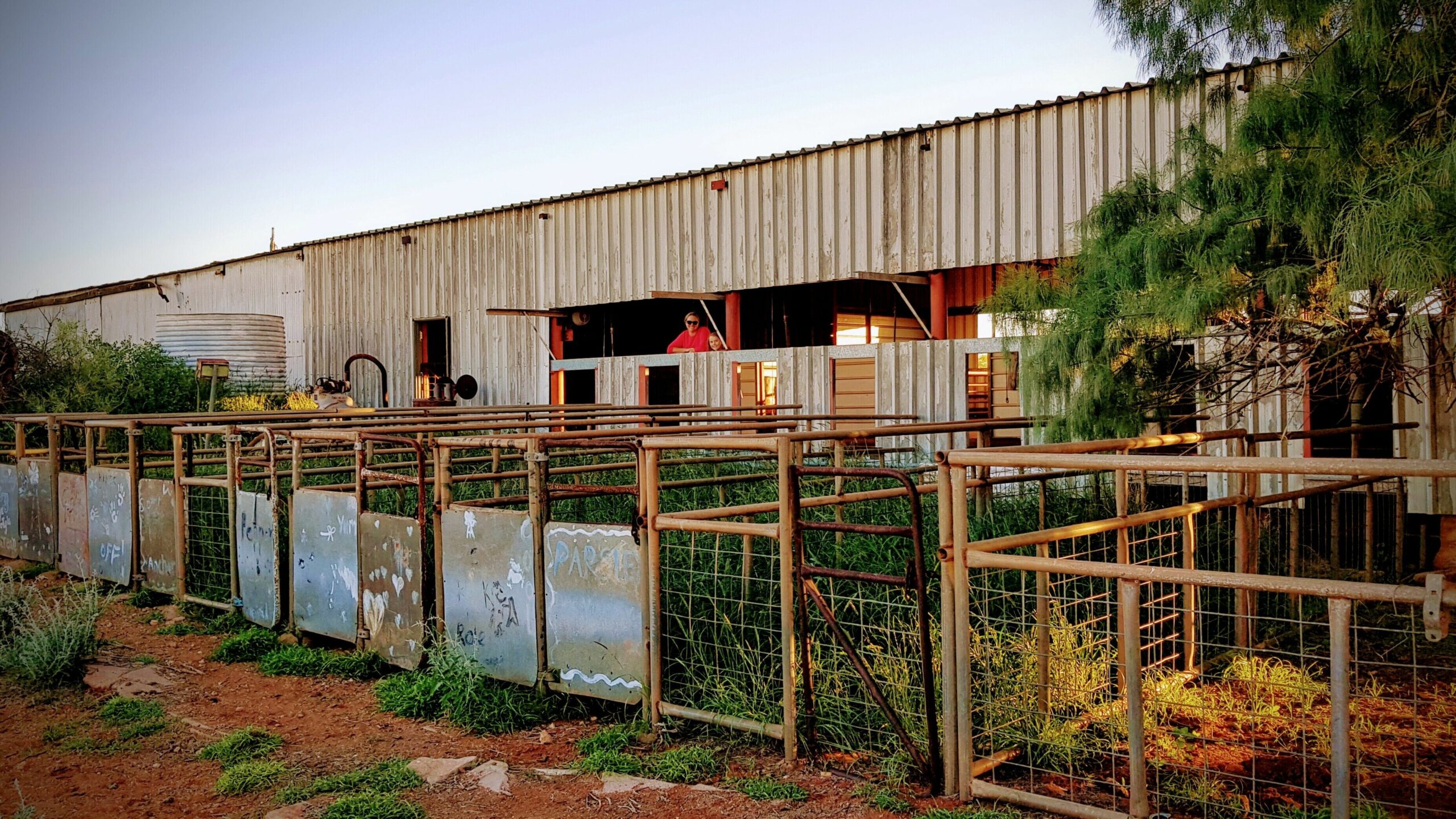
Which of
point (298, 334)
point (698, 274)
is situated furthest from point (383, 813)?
point (298, 334)

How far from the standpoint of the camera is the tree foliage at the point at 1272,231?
190 inches

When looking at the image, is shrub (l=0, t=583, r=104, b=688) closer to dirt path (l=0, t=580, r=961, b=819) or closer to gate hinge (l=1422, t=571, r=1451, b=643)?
dirt path (l=0, t=580, r=961, b=819)

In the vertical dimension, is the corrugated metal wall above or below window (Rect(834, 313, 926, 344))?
above

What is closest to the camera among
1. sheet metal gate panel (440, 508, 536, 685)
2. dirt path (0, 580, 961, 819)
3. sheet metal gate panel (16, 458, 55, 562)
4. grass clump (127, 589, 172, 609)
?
dirt path (0, 580, 961, 819)

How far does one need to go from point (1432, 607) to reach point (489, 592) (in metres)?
4.66

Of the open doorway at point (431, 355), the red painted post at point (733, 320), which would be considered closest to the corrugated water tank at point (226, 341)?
the open doorway at point (431, 355)

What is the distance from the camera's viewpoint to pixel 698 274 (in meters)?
15.0

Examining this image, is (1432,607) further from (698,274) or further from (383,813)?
(698,274)

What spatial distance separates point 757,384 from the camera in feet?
46.5

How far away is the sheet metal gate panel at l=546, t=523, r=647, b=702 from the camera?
5.63 m

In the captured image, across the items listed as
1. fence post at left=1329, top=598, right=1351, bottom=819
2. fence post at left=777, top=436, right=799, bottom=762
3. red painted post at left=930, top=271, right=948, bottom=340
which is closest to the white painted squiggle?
fence post at left=777, top=436, right=799, bottom=762

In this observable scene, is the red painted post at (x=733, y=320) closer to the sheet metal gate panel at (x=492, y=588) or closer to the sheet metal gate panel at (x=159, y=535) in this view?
the sheet metal gate panel at (x=159, y=535)

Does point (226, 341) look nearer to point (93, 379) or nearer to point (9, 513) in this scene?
point (93, 379)

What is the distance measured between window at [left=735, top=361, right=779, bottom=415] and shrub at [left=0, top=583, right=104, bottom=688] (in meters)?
8.26
